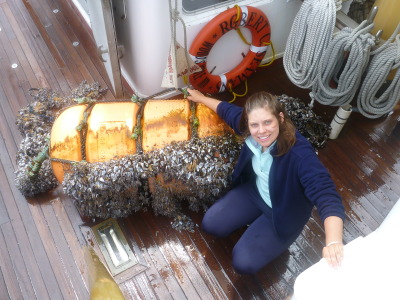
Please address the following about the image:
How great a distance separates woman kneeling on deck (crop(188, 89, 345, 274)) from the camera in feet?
4.95

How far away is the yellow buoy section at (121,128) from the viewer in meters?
2.06

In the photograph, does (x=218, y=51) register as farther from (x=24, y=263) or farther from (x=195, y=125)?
(x=24, y=263)

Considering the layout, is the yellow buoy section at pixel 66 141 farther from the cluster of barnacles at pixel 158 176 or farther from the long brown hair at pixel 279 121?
the long brown hair at pixel 279 121

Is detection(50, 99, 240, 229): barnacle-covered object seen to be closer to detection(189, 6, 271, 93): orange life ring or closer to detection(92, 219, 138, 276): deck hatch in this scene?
detection(92, 219, 138, 276): deck hatch

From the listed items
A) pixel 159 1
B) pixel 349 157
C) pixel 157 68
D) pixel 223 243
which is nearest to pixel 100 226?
pixel 223 243

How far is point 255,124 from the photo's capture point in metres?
1.63

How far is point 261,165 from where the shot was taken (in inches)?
72.1

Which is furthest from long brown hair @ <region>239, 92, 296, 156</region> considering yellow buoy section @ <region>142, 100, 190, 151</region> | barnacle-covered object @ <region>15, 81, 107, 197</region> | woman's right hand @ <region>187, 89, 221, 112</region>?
barnacle-covered object @ <region>15, 81, 107, 197</region>

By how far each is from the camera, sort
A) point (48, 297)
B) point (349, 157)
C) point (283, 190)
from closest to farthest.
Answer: point (283, 190) < point (48, 297) < point (349, 157)

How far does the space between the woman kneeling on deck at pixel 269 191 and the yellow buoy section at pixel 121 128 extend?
0.13 meters

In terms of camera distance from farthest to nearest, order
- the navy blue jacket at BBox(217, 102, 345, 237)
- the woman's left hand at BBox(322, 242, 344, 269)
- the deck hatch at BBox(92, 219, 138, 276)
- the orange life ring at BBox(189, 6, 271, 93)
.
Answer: the orange life ring at BBox(189, 6, 271, 93)
the deck hatch at BBox(92, 219, 138, 276)
the navy blue jacket at BBox(217, 102, 345, 237)
the woman's left hand at BBox(322, 242, 344, 269)

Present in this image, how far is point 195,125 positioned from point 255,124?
56 centimetres

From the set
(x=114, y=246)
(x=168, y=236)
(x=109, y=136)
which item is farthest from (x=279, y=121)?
(x=114, y=246)

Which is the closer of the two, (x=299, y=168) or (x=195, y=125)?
(x=299, y=168)
